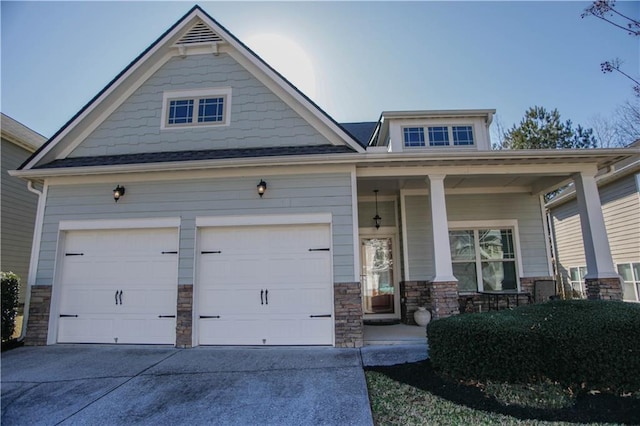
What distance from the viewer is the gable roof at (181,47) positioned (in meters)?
7.42

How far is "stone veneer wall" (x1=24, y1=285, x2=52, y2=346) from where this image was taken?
6.97 metres

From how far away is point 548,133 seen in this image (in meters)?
19.8

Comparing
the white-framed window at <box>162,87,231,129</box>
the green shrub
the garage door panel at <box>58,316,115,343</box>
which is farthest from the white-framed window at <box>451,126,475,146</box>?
the green shrub

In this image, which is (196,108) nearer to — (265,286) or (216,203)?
(216,203)

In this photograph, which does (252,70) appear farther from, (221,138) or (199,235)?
(199,235)

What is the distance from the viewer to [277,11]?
8086 millimetres

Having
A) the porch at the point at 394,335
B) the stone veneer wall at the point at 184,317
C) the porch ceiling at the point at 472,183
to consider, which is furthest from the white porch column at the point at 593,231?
the stone veneer wall at the point at 184,317

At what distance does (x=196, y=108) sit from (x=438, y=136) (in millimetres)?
5898

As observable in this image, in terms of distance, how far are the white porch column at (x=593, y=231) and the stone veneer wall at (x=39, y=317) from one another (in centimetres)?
1080

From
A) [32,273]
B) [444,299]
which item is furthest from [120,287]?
[444,299]

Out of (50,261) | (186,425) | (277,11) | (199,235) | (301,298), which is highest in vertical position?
(277,11)

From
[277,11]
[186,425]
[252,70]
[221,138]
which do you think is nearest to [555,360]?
[186,425]

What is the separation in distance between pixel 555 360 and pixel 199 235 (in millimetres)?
6051

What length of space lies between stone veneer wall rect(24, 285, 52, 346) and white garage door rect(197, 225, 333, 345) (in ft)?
10.3
